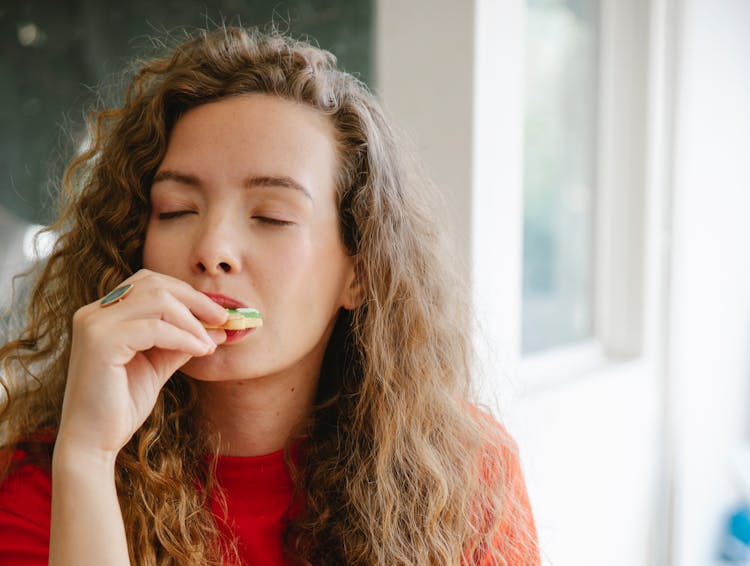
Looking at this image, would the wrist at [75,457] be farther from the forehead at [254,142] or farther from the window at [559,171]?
the window at [559,171]

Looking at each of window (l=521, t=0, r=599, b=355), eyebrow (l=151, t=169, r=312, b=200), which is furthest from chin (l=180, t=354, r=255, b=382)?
window (l=521, t=0, r=599, b=355)

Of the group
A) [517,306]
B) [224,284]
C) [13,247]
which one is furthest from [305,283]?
[13,247]

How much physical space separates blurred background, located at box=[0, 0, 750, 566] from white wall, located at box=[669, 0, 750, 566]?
10mm

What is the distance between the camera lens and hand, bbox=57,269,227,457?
74cm

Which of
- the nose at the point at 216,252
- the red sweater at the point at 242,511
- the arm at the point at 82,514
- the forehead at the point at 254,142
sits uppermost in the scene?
the forehead at the point at 254,142

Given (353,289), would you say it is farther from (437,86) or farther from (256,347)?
(437,86)

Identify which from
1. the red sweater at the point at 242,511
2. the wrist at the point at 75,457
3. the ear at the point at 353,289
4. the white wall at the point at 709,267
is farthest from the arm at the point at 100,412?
the white wall at the point at 709,267

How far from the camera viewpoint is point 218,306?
2.64 feet

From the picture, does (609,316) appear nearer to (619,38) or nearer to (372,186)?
(619,38)

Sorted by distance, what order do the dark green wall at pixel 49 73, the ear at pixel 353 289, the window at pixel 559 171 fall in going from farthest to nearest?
the window at pixel 559 171
the dark green wall at pixel 49 73
the ear at pixel 353 289

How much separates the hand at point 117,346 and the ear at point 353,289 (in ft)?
0.93

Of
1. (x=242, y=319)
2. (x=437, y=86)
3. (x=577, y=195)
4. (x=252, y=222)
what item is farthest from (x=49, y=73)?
(x=577, y=195)

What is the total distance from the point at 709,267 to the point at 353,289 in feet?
6.42

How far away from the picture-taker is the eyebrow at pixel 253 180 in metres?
0.89
